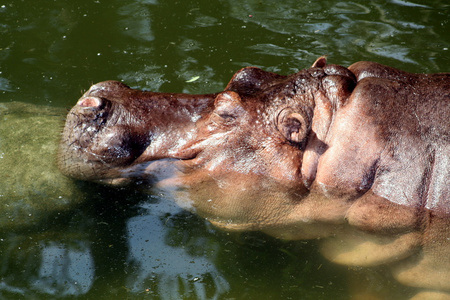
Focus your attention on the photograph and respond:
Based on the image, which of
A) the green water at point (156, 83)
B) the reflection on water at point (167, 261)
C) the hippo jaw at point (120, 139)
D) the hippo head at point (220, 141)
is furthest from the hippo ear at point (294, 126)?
the reflection on water at point (167, 261)

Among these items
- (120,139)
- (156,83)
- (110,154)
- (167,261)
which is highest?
(120,139)

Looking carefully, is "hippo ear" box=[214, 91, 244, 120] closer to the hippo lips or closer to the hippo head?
the hippo head

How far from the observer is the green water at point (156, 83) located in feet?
13.9

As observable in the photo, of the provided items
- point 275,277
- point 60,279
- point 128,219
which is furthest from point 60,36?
point 275,277

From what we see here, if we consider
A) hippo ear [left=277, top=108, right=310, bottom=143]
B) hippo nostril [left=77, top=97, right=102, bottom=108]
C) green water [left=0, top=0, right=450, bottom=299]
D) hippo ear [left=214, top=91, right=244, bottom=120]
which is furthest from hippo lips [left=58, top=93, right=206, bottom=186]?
hippo ear [left=277, top=108, right=310, bottom=143]

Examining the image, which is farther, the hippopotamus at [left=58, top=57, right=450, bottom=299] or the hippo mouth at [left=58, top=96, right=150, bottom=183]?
the hippo mouth at [left=58, top=96, right=150, bottom=183]

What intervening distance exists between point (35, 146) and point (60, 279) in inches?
59.6

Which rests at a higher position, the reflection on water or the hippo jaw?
the hippo jaw

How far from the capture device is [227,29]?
296 inches

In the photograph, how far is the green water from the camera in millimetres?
4230

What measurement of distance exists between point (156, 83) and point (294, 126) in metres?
2.85

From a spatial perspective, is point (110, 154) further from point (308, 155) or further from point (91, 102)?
point (308, 155)

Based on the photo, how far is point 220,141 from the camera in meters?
4.18

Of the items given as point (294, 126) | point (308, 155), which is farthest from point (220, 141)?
point (308, 155)
